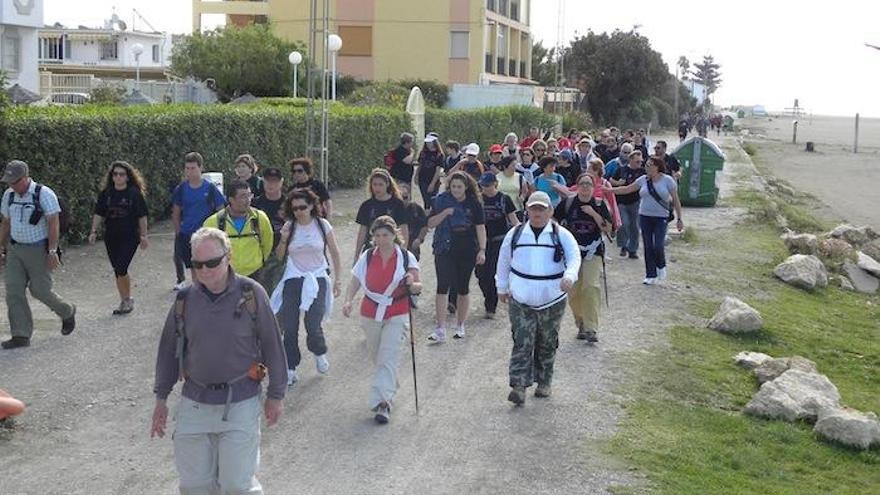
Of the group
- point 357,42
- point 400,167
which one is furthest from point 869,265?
point 357,42

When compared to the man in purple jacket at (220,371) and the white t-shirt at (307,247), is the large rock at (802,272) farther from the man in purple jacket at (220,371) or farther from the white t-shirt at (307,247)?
the man in purple jacket at (220,371)

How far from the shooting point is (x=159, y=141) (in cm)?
1853

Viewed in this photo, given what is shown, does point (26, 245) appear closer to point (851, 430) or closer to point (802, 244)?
point (851, 430)

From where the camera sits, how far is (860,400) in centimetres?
1222

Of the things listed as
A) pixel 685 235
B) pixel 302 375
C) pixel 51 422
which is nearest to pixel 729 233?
pixel 685 235

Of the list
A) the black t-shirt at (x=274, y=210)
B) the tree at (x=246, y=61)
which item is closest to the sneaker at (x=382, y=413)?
the black t-shirt at (x=274, y=210)

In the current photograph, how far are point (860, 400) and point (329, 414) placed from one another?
6201 mm

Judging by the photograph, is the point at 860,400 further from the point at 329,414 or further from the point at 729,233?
the point at 729,233

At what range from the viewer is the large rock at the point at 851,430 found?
9695 millimetres

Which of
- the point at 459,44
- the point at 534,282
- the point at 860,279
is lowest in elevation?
the point at 860,279

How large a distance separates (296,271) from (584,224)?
358 cm

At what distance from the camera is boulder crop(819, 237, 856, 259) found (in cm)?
2209

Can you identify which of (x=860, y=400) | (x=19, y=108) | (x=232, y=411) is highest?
(x=19, y=108)

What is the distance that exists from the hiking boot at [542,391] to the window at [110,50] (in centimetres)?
7508
